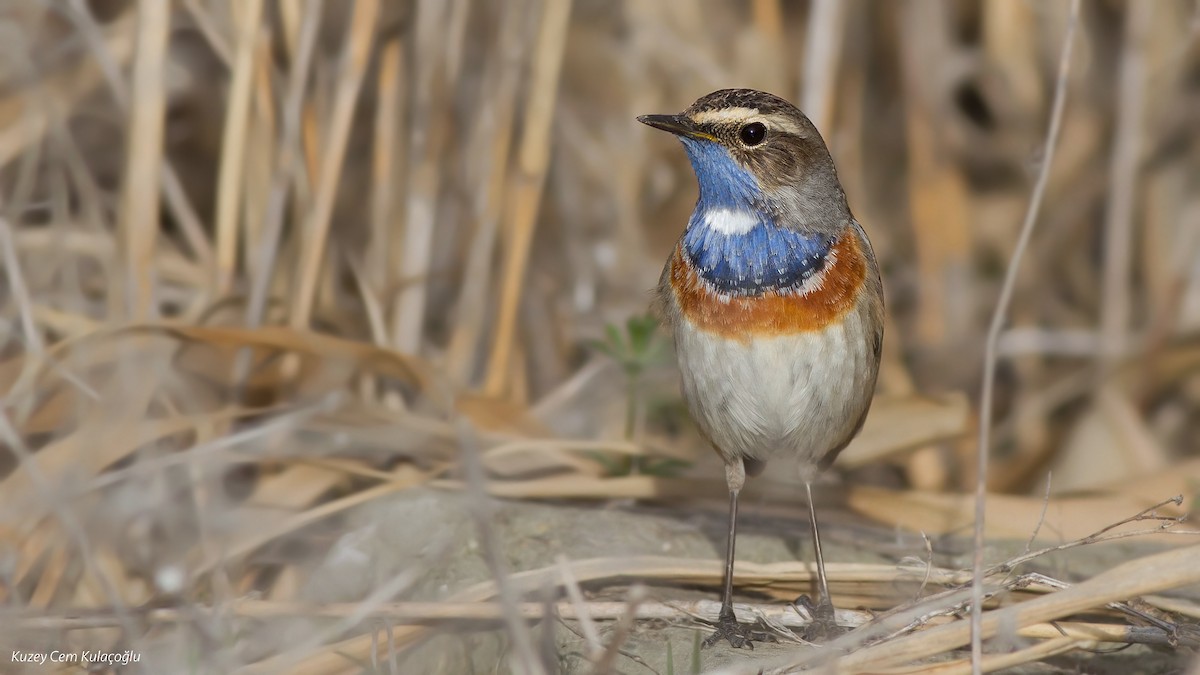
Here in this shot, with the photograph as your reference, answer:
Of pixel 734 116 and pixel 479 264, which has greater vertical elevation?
pixel 734 116

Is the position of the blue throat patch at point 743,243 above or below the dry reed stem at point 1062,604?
above

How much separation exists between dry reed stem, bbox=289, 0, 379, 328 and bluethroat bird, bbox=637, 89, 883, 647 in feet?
4.68

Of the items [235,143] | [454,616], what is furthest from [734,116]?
[235,143]

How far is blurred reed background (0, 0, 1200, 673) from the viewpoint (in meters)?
4.09

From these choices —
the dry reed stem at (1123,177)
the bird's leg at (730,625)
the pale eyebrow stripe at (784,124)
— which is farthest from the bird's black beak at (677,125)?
the dry reed stem at (1123,177)

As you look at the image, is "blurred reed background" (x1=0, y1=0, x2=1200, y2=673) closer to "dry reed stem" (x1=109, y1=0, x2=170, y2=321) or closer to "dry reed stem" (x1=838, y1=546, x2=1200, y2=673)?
"dry reed stem" (x1=109, y1=0, x2=170, y2=321)

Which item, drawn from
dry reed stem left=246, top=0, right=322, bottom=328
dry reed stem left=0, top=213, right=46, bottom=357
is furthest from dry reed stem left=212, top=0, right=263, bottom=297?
dry reed stem left=0, top=213, right=46, bottom=357

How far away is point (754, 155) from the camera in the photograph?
12.2 ft

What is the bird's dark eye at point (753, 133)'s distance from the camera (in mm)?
3684

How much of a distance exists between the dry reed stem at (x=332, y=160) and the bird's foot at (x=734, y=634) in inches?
75.9

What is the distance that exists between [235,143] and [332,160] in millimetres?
333

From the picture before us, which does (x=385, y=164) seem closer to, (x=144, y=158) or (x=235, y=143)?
(x=235, y=143)

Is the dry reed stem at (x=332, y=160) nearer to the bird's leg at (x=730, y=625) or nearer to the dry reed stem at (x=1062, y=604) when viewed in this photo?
the bird's leg at (x=730, y=625)

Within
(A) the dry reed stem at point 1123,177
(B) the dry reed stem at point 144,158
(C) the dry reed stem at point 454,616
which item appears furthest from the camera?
(A) the dry reed stem at point 1123,177
